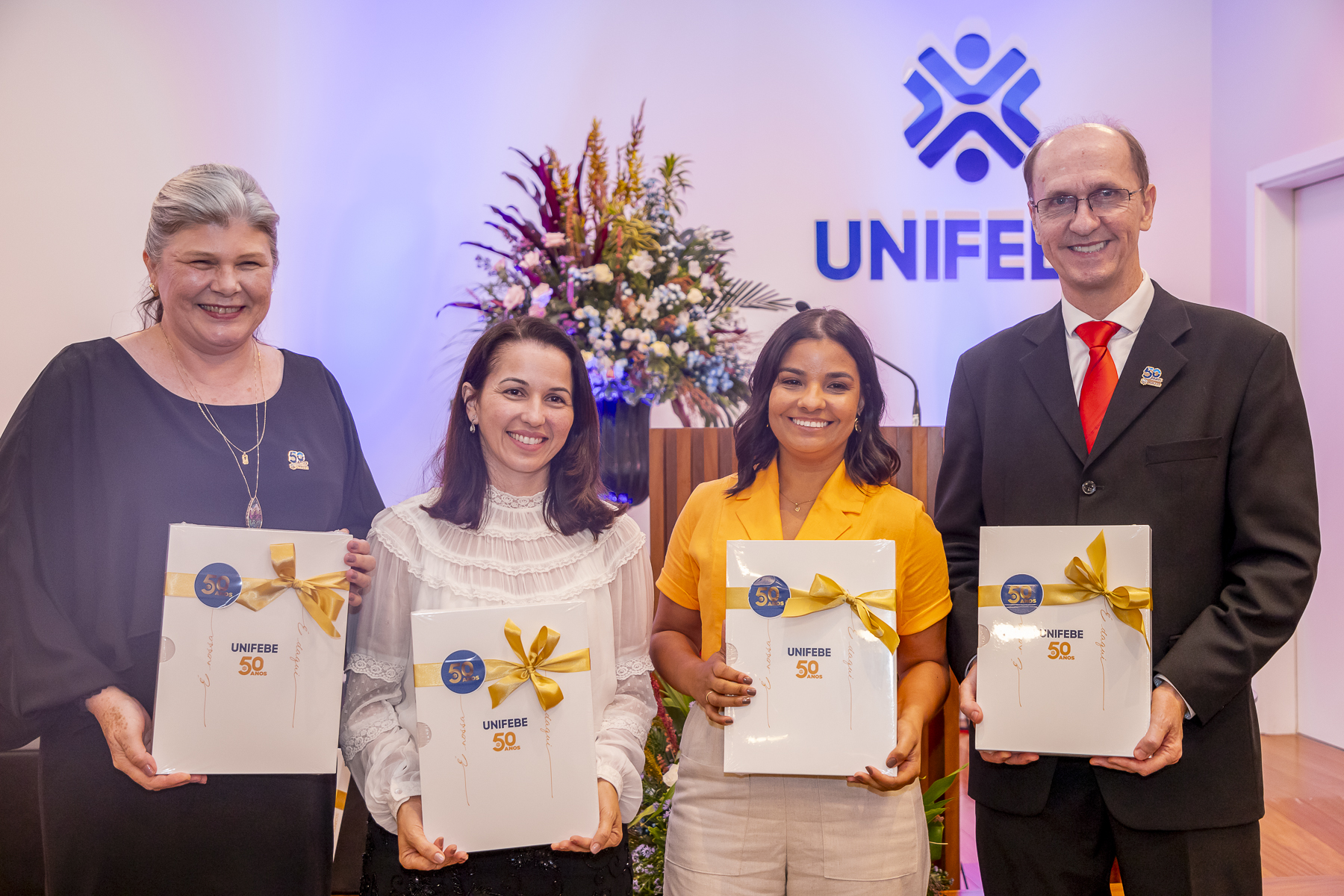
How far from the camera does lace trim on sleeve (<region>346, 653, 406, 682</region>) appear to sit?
1.64 m

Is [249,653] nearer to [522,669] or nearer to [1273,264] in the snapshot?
[522,669]

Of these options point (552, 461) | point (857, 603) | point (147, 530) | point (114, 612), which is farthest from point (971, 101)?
point (114, 612)

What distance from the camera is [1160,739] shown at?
1498mm

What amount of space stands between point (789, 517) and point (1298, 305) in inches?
160

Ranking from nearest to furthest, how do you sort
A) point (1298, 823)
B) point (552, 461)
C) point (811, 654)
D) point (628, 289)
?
1. point (811, 654)
2. point (552, 461)
3. point (628, 289)
4. point (1298, 823)

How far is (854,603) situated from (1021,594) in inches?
11.3

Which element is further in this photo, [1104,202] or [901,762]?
[1104,202]

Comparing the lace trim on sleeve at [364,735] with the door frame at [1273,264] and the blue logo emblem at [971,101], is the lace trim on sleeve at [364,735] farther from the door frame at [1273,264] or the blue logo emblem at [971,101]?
the door frame at [1273,264]

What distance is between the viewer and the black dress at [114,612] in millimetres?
1551

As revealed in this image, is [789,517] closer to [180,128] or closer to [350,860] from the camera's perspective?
[350,860]

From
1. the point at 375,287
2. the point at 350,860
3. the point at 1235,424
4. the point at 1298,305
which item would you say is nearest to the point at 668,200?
the point at 375,287

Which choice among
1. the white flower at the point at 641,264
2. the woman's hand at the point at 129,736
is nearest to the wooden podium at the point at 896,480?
the white flower at the point at 641,264

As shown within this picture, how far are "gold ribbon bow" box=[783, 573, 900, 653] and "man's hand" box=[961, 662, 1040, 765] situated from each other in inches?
6.7

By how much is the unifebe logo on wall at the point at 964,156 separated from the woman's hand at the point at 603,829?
144 inches
